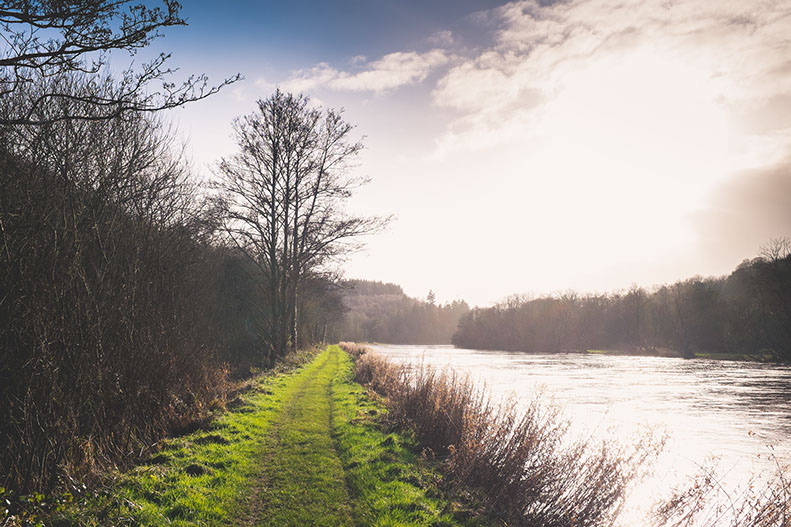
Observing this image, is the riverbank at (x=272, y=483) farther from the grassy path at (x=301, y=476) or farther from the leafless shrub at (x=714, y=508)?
the leafless shrub at (x=714, y=508)

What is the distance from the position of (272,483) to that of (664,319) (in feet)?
251

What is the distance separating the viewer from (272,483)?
7.09m

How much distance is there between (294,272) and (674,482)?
18706 mm

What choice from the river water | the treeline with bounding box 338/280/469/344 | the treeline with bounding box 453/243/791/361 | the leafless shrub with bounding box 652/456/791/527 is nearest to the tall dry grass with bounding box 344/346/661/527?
the leafless shrub with bounding box 652/456/791/527

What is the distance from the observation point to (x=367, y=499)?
6.64 metres

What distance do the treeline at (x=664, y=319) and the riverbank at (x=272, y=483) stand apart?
162 feet

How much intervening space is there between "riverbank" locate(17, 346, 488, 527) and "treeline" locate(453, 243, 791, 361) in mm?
49249

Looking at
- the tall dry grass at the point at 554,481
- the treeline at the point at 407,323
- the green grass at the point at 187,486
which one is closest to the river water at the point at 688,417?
the tall dry grass at the point at 554,481

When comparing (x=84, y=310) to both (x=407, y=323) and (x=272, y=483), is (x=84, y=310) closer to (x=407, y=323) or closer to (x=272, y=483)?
(x=272, y=483)

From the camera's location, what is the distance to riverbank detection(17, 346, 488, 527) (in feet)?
17.7

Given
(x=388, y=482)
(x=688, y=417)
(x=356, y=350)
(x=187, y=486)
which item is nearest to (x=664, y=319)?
(x=356, y=350)

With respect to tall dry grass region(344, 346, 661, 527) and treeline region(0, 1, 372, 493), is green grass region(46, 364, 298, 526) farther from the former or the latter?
tall dry grass region(344, 346, 661, 527)

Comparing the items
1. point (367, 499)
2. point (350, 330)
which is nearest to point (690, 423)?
point (367, 499)

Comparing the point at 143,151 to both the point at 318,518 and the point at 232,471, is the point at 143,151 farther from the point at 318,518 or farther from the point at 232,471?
the point at 318,518
